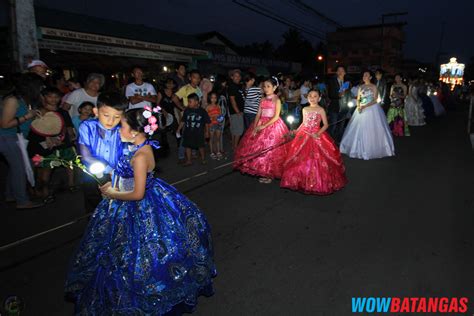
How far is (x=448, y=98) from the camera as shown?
2480cm

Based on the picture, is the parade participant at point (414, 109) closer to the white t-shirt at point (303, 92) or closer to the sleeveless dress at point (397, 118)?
the sleeveless dress at point (397, 118)

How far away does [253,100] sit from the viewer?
7895mm

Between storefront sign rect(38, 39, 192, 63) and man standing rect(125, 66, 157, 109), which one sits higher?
storefront sign rect(38, 39, 192, 63)

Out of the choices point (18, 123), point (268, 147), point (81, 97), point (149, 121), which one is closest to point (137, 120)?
point (149, 121)

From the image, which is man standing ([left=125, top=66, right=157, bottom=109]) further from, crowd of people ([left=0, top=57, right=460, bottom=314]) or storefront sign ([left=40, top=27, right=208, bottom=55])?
storefront sign ([left=40, top=27, right=208, bottom=55])

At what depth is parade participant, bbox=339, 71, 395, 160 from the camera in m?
8.34

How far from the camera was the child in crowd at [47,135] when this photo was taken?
5.09 meters

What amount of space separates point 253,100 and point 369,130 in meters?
3.14

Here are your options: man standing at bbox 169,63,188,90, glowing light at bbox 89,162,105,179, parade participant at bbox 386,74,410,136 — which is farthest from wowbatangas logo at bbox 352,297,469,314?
parade participant at bbox 386,74,410,136

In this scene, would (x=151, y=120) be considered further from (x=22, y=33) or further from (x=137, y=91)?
(x=22, y=33)

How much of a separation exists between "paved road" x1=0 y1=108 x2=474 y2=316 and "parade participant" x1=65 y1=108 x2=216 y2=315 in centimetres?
51

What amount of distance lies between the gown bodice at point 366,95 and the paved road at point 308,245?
8.73 feet

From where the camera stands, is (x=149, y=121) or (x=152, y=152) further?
(x=152, y=152)

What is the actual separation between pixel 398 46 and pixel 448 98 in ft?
175
